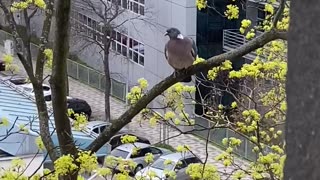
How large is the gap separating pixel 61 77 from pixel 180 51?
170 centimetres

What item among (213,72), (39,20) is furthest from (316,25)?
(39,20)

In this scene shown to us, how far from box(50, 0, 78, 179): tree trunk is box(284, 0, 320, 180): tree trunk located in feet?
9.71

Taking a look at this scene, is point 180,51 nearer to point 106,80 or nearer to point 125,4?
point 106,80

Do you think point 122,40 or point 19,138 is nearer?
point 19,138

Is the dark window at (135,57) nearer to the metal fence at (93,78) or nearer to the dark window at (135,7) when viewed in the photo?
the metal fence at (93,78)

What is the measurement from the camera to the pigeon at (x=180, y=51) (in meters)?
5.00

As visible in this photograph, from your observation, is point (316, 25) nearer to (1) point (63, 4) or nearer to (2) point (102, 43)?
(1) point (63, 4)

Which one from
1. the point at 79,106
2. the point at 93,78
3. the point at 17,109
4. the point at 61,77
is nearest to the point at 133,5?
the point at 93,78

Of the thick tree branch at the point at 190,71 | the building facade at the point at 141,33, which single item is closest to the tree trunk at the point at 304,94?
the thick tree branch at the point at 190,71

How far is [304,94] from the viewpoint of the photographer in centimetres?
56

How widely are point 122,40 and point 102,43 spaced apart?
112 centimetres

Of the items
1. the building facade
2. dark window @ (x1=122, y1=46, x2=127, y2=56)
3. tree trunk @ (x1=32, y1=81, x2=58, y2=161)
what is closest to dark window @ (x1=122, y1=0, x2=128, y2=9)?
the building facade


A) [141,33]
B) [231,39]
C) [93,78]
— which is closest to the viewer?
[231,39]

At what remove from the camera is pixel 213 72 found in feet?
16.8
